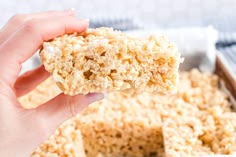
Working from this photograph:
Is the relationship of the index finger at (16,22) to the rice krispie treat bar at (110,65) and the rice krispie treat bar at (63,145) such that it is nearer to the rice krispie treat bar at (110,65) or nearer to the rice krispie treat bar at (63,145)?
the rice krispie treat bar at (110,65)

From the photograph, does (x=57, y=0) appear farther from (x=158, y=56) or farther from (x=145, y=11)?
(x=158, y=56)

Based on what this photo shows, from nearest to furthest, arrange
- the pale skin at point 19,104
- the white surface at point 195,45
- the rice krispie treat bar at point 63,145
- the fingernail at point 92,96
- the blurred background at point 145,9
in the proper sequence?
1. the pale skin at point 19,104
2. the fingernail at point 92,96
3. the rice krispie treat bar at point 63,145
4. the white surface at point 195,45
5. the blurred background at point 145,9

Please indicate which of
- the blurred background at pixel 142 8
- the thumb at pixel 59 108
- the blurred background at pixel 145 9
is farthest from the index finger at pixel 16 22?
the blurred background at pixel 142 8

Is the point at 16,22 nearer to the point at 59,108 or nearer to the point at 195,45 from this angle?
the point at 59,108

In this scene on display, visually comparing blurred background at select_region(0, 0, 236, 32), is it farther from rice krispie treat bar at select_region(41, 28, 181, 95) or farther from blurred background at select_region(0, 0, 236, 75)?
rice krispie treat bar at select_region(41, 28, 181, 95)

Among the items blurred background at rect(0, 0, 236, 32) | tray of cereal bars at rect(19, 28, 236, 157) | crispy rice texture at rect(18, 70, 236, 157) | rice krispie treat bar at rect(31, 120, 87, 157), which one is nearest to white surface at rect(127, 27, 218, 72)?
tray of cereal bars at rect(19, 28, 236, 157)

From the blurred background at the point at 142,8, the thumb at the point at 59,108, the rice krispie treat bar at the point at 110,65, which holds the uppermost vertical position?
the rice krispie treat bar at the point at 110,65

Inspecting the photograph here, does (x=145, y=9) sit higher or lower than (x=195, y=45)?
lower

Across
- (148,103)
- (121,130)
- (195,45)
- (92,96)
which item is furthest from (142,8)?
(92,96)
